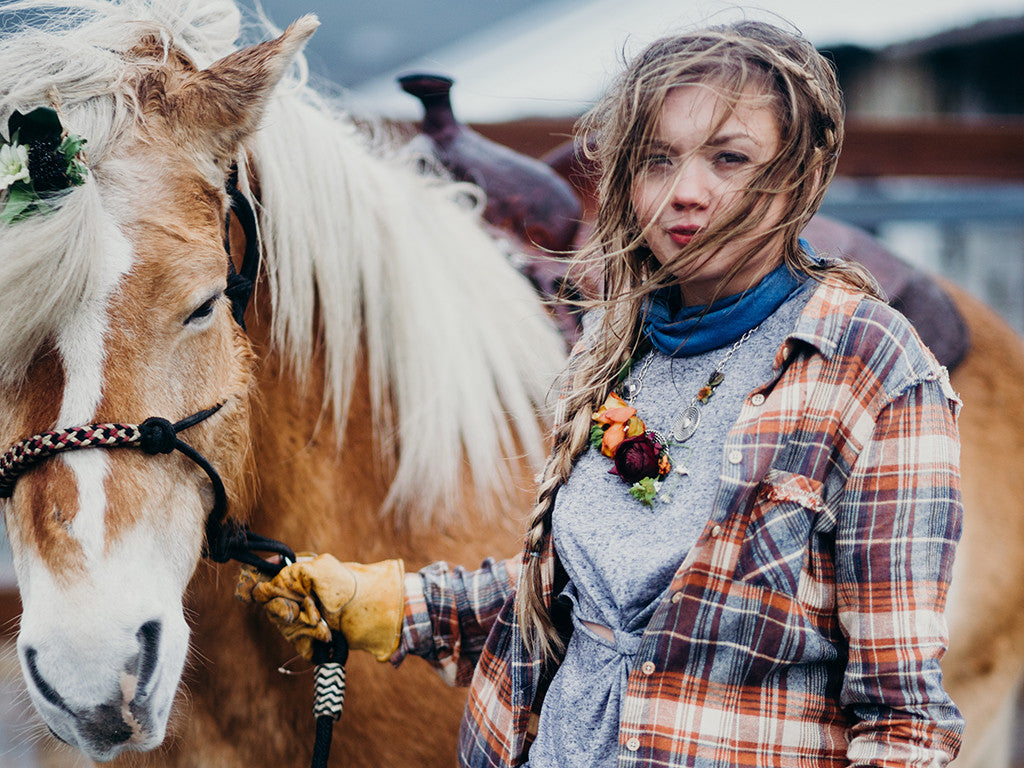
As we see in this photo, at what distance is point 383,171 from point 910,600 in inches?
46.8

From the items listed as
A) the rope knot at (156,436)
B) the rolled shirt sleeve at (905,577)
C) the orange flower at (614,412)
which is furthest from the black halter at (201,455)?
the rolled shirt sleeve at (905,577)

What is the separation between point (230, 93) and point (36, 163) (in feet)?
0.85

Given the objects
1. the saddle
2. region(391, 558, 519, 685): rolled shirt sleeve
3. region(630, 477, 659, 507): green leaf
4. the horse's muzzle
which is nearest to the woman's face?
region(630, 477, 659, 507): green leaf

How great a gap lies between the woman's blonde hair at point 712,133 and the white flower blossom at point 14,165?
26.4 inches

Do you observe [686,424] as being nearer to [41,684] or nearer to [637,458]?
[637,458]

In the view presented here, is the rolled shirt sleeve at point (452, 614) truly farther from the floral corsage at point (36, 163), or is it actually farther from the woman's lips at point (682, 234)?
the floral corsage at point (36, 163)

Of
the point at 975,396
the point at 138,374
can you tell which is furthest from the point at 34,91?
the point at 975,396

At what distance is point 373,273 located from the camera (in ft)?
4.70

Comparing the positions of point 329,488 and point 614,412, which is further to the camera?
point 329,488

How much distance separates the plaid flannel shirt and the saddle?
3.65ft

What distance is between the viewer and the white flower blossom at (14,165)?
3.08ft

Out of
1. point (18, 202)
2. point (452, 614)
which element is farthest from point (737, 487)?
point (18, 202)

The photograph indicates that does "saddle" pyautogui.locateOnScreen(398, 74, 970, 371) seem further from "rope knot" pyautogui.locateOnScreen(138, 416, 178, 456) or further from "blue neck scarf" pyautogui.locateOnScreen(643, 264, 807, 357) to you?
"rope knot" pyautogui.locateOnScreen(138, 416, 178, 456)

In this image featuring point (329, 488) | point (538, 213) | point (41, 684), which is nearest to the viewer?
point (41, 684)
